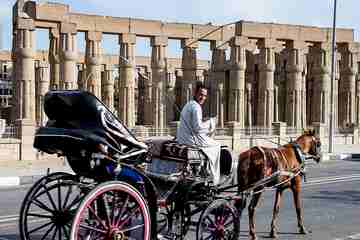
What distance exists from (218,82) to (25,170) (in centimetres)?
2355

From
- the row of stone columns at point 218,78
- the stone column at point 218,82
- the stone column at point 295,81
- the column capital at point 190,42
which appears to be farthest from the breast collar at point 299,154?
the stone column at point 295,81

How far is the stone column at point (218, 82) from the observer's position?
4022cm

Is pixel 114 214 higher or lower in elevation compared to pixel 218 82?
lower

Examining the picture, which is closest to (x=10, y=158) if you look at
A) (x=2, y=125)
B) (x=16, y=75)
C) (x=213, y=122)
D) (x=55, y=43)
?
(x=2, y=125)

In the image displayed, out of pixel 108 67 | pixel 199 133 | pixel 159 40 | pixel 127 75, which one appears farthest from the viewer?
pixel 108 67

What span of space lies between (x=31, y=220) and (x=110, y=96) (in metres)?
35.5

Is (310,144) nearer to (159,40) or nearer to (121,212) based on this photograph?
(121,212)

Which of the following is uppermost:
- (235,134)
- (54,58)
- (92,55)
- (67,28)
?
(67,28)

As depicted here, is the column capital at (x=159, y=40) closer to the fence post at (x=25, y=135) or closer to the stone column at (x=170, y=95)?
the stone column at (x=170, y=95)

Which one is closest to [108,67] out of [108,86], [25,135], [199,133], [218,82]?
[108,86]

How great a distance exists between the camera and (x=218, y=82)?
41.7m

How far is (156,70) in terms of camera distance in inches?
1471

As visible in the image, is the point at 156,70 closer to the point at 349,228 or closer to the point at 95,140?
the point at 349,228

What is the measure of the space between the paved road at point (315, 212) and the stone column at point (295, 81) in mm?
23404
